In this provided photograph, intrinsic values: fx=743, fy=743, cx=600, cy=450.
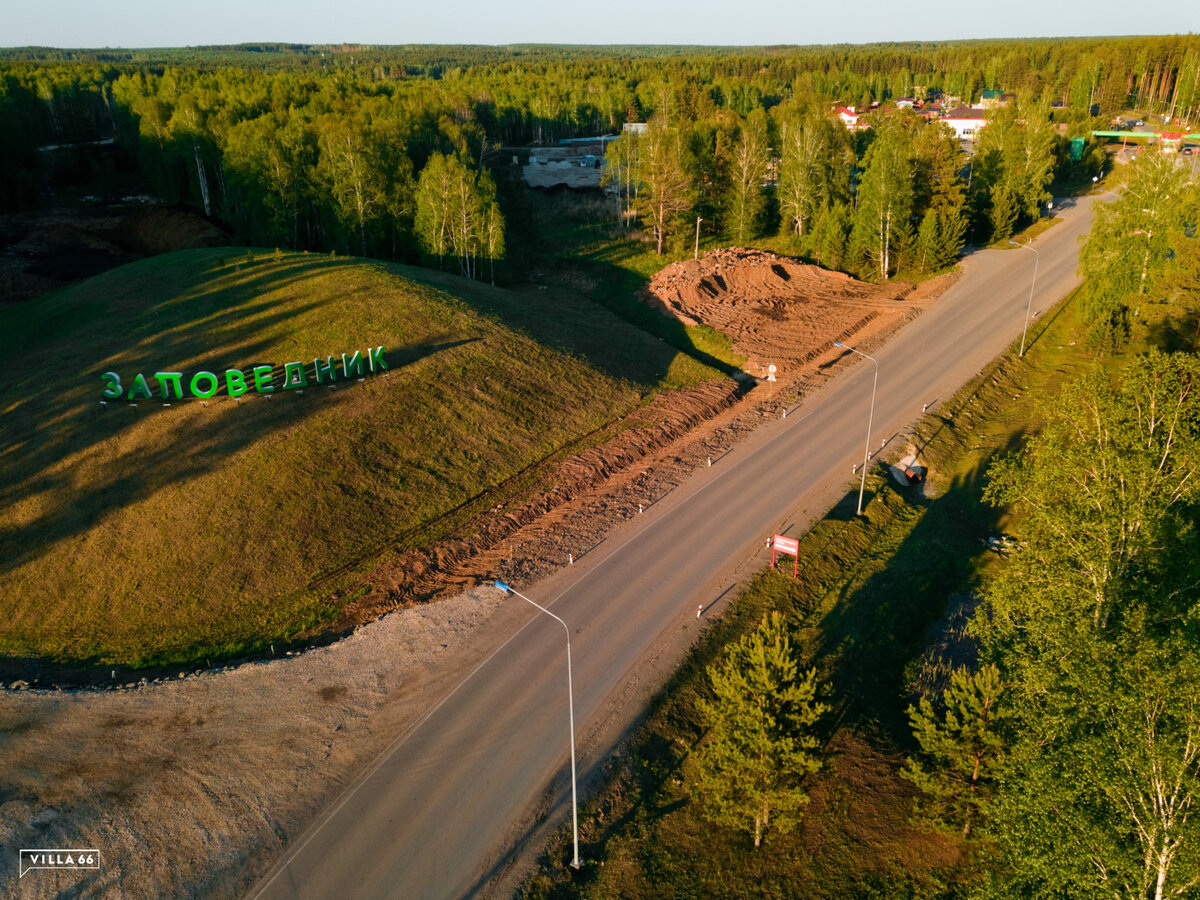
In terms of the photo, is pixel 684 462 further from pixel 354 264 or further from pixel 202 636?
pixel 354 264

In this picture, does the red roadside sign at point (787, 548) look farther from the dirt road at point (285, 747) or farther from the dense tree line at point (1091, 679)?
the dense tree line at point (1091, 679)

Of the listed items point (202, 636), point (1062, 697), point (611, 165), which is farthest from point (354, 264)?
point (1062, 697)

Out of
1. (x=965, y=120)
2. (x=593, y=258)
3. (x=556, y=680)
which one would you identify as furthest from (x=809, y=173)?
(x=965, y=120)

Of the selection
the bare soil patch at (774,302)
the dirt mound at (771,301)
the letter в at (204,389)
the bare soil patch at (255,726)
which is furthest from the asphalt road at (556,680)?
the letter в at (204,389)

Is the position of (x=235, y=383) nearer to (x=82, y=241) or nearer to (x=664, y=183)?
(x=664, y=183)

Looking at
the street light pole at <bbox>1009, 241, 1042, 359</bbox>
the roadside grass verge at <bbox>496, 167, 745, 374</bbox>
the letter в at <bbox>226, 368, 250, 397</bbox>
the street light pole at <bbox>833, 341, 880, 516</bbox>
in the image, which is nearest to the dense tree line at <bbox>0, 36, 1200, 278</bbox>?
the street light pole at <bbox>1009, 241, 1042, 359</bbox>
